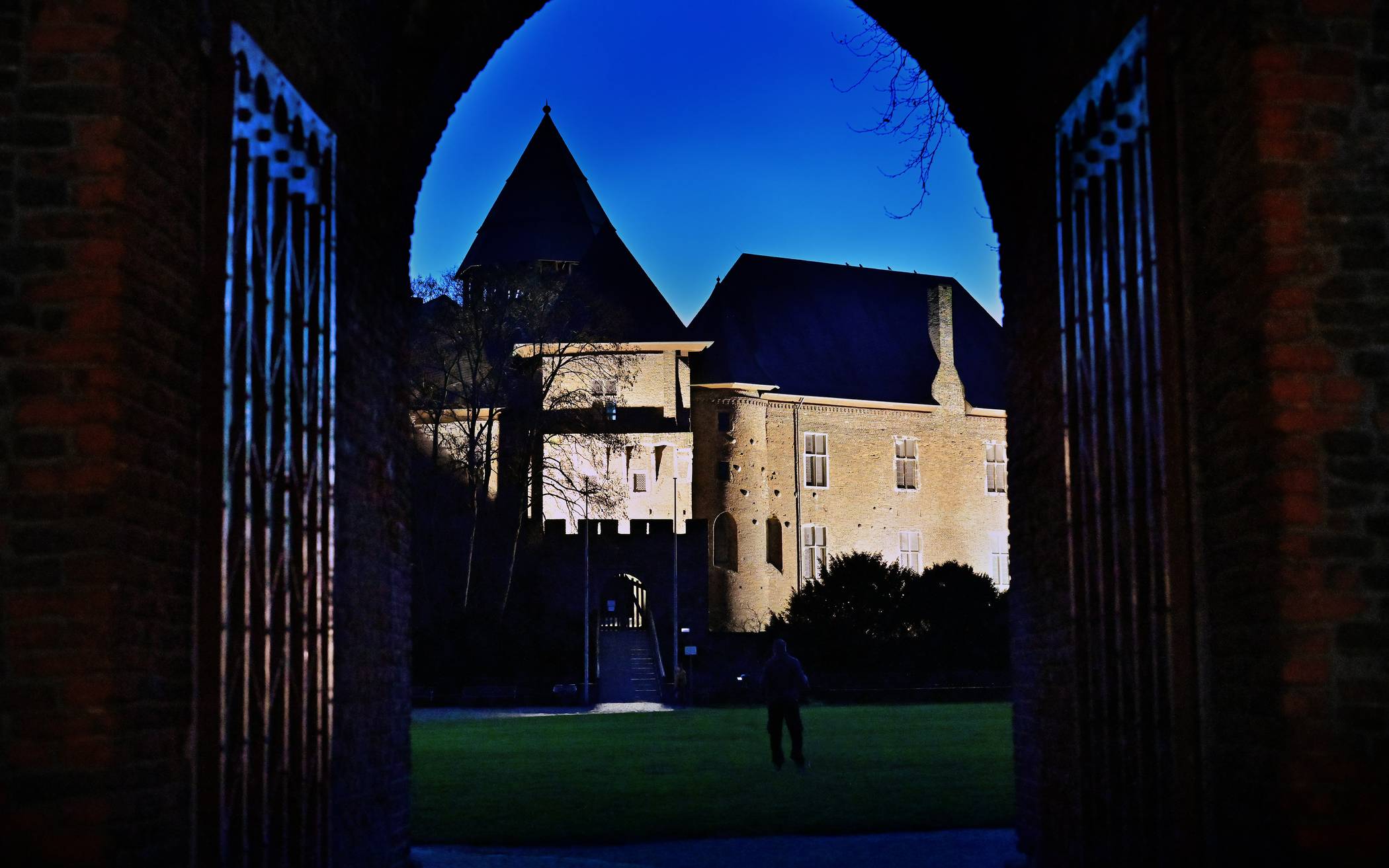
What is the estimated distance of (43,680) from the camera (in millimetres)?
4594

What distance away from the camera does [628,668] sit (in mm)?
49312

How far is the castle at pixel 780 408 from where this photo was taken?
5397 centimetres

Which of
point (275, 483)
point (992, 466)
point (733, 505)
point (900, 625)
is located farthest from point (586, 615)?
point (275, 483)

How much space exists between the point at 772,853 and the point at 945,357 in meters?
51.4

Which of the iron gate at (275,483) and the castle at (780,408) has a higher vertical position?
the castle at (780,408)

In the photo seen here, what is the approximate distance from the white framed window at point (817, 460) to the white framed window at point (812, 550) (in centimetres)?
155

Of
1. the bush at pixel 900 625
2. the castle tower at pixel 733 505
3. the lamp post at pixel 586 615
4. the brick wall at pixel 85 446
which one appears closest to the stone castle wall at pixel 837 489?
the castle tower at pixel 733 505

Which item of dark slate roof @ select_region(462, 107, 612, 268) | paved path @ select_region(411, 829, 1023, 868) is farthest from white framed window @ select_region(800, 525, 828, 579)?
paved path @ select_region(411, 829, 1023, 868)

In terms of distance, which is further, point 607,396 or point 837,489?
point 837,489

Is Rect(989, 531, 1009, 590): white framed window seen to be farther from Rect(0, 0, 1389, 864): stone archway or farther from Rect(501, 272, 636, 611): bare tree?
Rect(0, 0, 1389, 864): stone archway

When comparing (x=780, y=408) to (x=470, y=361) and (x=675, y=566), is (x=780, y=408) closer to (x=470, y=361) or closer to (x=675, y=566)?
(x=675, y=566)

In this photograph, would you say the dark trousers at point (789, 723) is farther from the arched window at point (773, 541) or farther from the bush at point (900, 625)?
the arched window at point (773, 541)

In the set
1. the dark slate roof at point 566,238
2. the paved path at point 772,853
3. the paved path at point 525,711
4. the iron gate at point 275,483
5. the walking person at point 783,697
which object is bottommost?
the paved path at point 525,711

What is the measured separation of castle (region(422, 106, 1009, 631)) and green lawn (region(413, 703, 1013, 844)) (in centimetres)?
2642
